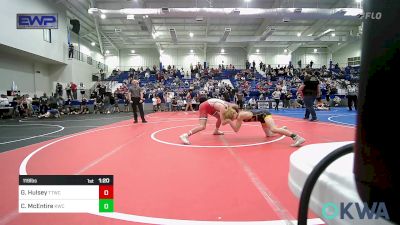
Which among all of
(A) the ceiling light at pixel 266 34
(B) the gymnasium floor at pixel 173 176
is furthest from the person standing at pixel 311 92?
(A) the ceiling light at pixel 266 34

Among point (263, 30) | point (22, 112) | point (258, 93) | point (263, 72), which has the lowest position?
point (22, 112)

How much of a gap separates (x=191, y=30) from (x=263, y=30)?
24.7 ft

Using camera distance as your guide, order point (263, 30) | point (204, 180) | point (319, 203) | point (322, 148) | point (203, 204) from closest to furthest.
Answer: point (319, 203)
point (322, 148)
point (203, 204)
point (204, 180)
point (263, 30)

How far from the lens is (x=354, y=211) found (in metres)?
0.55

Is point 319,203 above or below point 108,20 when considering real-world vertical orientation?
below

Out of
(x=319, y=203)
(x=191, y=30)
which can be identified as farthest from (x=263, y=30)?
(x=319, y=203)

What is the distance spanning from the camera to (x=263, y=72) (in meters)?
31.1

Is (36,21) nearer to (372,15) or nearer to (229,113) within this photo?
(229,113)

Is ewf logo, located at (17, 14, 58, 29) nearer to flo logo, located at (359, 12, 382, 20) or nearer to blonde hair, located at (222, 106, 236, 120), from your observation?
blonde hair, located at (222, 106, 236, 120)

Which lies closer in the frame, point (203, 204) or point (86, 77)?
point (203, 204)

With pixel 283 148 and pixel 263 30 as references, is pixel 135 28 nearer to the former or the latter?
pixel 263 30

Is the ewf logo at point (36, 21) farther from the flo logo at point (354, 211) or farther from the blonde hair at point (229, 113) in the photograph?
the flo logo at point (354, 211)
